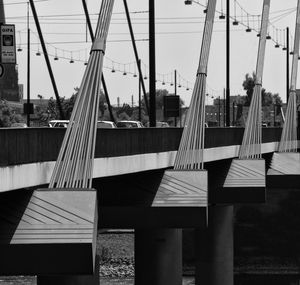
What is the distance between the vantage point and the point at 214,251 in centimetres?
6241

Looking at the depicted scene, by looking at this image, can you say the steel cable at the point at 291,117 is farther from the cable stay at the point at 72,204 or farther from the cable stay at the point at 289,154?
the cable stay at the point at 72,204

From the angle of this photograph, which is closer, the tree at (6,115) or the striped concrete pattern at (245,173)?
the striped concrete pattern at (245,173)

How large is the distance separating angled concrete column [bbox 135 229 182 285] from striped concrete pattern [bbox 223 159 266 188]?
12.8 feet

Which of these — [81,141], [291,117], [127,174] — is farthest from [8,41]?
[291,117]

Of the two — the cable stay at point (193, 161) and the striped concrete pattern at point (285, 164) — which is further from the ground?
the cable stay at point (193, 161)

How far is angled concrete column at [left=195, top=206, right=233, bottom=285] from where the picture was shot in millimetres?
62125

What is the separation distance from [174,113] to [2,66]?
2449 cm

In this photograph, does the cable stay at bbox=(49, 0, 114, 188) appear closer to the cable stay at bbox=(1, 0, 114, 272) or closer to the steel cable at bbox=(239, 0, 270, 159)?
the cable stay at bbox=(1, 0, 114, 272)

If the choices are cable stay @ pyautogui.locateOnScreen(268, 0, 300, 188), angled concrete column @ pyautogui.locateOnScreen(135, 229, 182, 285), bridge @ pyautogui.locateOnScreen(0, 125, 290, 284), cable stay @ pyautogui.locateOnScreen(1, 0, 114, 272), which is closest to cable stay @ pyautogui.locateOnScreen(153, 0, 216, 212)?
bridge @ pyautogui.locateOnScreen(0, 125, 290, 284)

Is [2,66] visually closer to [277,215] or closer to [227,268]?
[227,268]

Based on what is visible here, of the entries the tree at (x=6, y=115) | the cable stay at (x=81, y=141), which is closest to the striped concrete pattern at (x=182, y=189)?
the tree at (x=6, y=115)

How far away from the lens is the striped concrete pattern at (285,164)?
6384 centimetres

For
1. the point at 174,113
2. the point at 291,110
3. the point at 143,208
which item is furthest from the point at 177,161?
the point at 291,110

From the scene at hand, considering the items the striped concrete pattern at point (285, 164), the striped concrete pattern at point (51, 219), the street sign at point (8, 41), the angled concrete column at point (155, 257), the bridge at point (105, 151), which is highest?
the street sign at point (8, 41)
